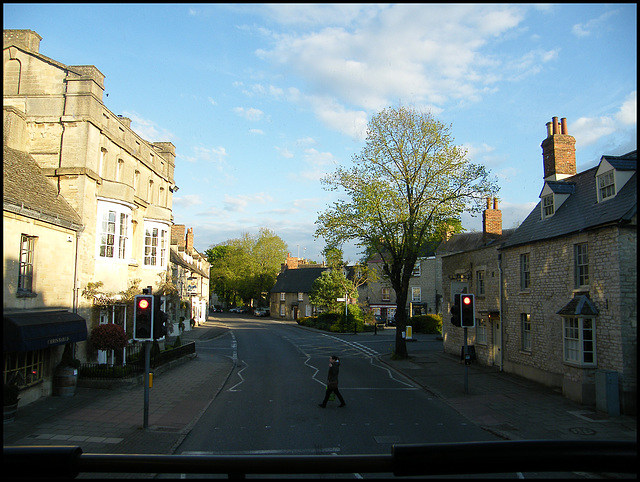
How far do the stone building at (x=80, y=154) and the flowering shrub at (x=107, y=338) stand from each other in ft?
2.76

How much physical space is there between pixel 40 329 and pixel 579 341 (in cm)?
1778

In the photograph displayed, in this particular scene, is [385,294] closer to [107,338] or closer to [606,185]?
[606,185]

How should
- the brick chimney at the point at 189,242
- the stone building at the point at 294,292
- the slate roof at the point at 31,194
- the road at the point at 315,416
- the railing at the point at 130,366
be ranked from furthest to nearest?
the stone building at the point at 294,292, the brick chimney at the point at 189,242, the railing at the point at 130,366, the slate roof at the point at 31,194, the road at the point at 315,416

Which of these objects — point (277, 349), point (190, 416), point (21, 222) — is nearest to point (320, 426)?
point (190, 416)

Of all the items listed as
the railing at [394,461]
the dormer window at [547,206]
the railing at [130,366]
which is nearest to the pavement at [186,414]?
the railing at [130,366]

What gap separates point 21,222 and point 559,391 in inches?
782

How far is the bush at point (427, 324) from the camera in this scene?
46750 millimetres

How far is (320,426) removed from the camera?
12.8 metres

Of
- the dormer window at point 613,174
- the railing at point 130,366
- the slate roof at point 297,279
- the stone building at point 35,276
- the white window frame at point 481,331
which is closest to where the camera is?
the stone building at point 35,276

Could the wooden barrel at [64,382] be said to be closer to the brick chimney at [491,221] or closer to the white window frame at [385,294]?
the brick chimney at [491,221]

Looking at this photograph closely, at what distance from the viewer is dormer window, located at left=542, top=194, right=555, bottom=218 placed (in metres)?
19.9

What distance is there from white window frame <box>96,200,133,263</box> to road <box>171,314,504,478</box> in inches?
306

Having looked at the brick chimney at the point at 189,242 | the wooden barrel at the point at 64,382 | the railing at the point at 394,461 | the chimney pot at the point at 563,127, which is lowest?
the wooden barrel at the point at 64,382

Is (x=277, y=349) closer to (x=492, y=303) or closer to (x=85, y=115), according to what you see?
(x=492, y=303)
